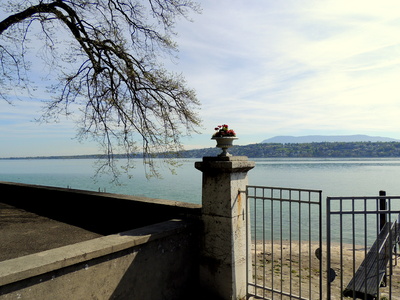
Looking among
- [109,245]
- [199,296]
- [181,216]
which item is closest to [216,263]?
[199,296]

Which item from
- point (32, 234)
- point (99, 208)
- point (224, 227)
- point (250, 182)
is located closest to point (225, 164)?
point (224, 227)

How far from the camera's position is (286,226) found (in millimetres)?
19125

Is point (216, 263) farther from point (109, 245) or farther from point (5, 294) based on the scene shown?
point (5, 294)

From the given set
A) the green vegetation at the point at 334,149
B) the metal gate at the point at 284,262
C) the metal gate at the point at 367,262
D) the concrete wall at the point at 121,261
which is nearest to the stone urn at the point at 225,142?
the metal gate at the point at 284,262

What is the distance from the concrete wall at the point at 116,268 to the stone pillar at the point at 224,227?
26cm

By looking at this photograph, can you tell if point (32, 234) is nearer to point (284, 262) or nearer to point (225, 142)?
point (225, 142)

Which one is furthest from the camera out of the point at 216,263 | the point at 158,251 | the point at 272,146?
the point at 272,146

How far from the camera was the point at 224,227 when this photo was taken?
4.14 m

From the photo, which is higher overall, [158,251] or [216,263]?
[158,251]

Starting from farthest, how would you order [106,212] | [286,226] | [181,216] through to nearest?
1. [286,226]
2. [106,212]
3. [181,216]

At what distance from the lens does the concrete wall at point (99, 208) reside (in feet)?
16.8

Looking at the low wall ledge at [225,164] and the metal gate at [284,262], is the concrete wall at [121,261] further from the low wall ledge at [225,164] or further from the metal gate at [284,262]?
the metal gate at [284,262]

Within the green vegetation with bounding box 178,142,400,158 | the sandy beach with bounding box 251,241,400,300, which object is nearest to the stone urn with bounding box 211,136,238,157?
the sandy beach with bounding box 251,241,400,300

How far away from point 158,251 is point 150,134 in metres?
5.89
